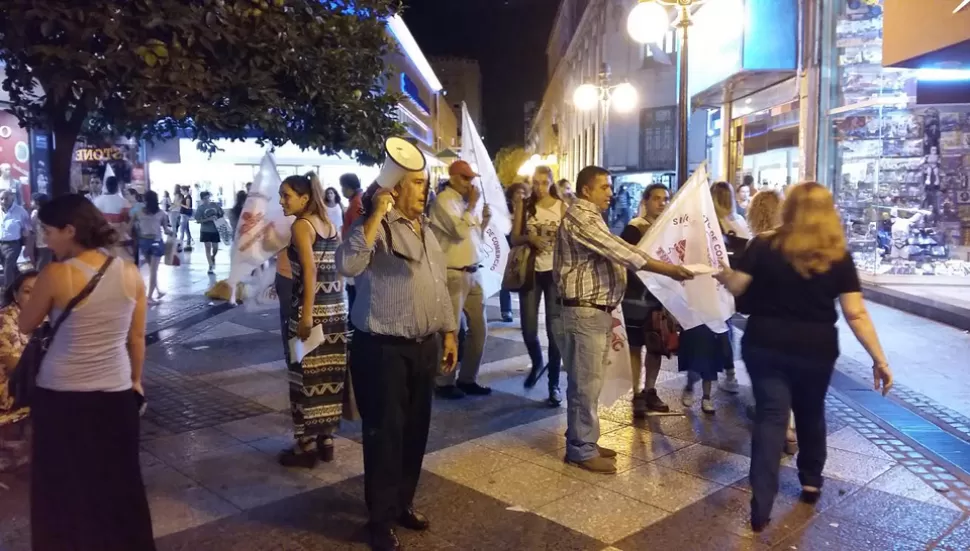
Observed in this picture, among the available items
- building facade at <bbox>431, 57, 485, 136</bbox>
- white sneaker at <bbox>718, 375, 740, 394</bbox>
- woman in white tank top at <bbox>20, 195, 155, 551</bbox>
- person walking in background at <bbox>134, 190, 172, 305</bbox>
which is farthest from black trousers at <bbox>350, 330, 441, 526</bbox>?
building facade at <bbox>431, 57, 485, 136</bbox>

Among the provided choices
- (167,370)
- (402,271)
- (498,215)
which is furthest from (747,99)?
(402,271)

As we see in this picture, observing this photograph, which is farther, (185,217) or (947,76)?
(185,217)

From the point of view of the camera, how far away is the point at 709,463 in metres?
5.14

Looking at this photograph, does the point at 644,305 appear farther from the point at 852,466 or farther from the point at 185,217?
the point at 185,217

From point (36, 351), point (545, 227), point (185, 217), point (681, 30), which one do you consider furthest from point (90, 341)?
point (185, 217)

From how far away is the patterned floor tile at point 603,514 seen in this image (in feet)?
13.6

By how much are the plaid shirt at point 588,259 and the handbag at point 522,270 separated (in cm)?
164

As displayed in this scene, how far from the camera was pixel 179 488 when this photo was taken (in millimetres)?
4699

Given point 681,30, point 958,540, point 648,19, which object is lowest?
point 958,540

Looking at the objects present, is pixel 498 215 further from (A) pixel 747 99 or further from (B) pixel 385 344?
(A) pixel 747 99

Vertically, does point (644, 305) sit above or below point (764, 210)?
below

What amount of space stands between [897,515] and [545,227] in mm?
3332

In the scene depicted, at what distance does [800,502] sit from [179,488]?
141 inches

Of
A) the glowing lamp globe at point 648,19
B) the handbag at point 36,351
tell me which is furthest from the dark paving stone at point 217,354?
the glowing lamp globe at point 648,19
